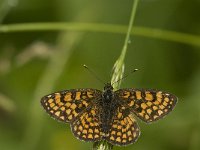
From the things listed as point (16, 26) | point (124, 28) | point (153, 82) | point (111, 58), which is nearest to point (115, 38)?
point (111, 58)

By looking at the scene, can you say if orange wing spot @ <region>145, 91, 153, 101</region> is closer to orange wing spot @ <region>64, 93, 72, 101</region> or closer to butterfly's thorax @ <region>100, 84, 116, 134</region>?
butterfly's thorax @ <region>100, 84, 116, 134</region>

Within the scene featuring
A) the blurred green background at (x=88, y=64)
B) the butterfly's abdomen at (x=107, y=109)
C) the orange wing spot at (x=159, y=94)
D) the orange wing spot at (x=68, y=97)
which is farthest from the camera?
the blurred green background at (x=88, y=64)

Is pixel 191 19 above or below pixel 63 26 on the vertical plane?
above

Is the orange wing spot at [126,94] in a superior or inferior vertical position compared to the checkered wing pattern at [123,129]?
superior

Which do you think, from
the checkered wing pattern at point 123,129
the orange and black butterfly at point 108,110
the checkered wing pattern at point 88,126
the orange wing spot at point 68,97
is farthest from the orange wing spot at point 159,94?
the orange wing spot at point 68,97

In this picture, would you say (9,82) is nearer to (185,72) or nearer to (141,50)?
(141,50)

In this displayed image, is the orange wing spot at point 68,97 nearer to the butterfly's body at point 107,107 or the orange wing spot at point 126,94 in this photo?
the butterfly's body at point 107,107
